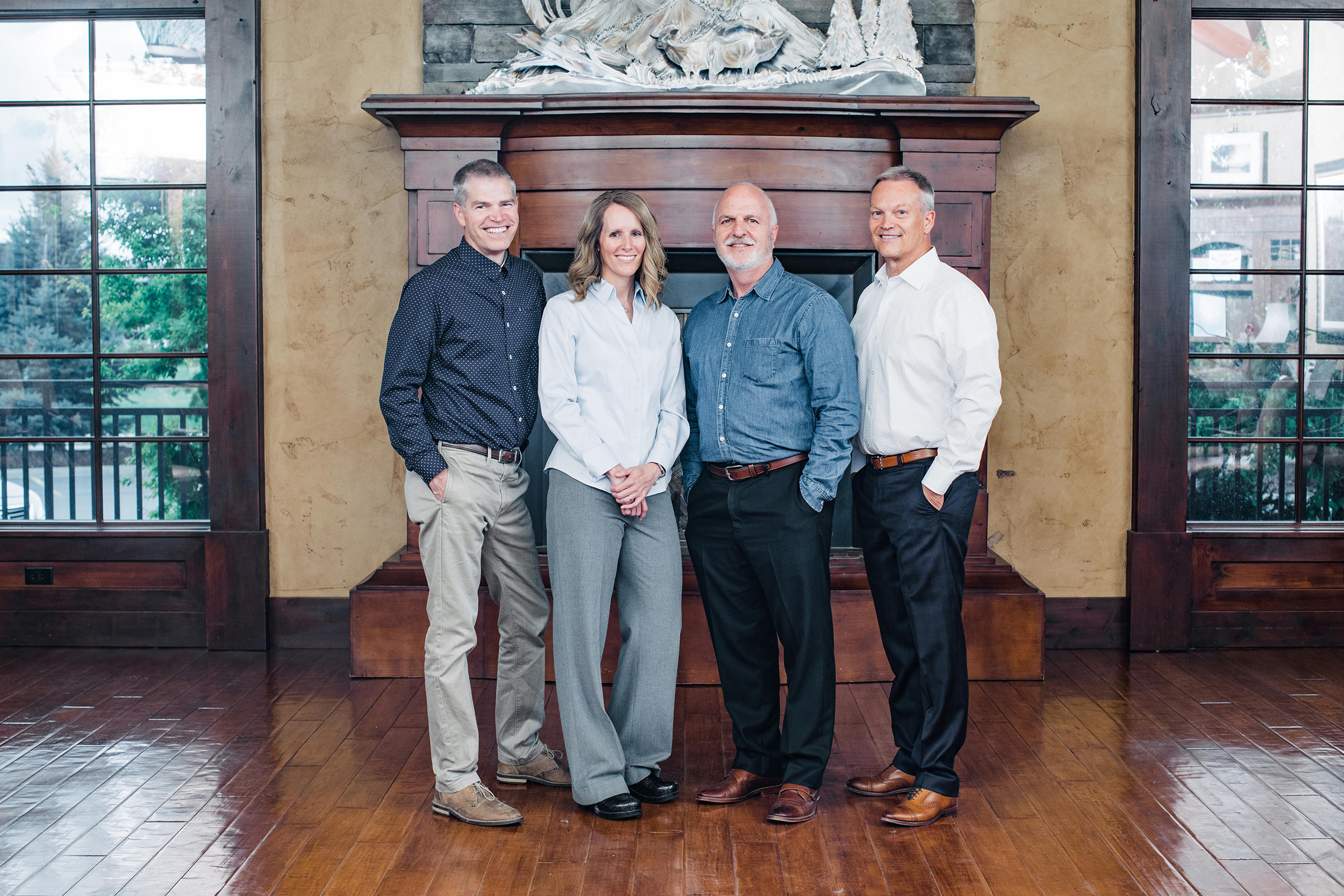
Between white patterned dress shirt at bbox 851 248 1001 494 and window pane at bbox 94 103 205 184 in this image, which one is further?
window pane at bbox 94 103 205 184

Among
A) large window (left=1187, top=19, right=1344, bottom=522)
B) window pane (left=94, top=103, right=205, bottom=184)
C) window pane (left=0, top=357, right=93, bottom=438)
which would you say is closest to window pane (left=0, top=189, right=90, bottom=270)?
window pane (left=94, top=103, right=205, bottom=184)

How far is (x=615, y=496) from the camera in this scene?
2635 mm

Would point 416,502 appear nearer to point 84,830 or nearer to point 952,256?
point 84,830

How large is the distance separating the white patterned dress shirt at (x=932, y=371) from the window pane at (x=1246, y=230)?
2.20 meters

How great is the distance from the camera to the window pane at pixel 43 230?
430 centimetres

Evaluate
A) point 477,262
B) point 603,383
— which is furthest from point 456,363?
point 603,383

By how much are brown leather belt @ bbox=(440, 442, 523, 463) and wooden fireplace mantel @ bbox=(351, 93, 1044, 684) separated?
1.25 meters

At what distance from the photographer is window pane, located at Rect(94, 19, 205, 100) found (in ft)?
13.9

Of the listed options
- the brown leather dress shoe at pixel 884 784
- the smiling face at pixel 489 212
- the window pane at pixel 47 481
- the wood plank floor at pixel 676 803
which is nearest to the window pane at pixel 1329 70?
the wood plank floor at pixel 676 803

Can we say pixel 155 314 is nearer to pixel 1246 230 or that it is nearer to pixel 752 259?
pixel 752 259

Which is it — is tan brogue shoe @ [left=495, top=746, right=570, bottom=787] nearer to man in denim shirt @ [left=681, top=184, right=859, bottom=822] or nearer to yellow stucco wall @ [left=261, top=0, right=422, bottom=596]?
man in denim shirt @ [left=681, top=184, right=859, bottom=822]

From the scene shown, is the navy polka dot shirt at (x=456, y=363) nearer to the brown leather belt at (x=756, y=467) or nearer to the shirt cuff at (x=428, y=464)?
the shirt cuff at (x=428, y=464)

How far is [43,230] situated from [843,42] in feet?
11.3

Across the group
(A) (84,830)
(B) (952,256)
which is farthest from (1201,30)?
(A) (84,830)
